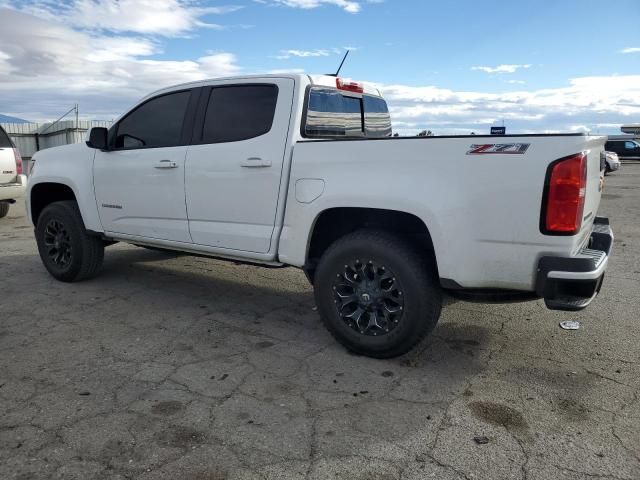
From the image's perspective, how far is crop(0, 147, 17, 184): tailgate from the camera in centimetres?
886

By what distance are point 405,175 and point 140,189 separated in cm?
256

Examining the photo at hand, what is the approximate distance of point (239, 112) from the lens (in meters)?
4.22

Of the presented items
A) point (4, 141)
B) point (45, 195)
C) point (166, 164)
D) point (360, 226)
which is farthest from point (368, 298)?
point (4, 141)

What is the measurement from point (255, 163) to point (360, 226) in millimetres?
884

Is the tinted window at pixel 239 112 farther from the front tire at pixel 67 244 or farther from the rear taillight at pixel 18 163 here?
the rear taillight at pixel 18 163

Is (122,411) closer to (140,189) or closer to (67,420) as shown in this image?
(67,420)

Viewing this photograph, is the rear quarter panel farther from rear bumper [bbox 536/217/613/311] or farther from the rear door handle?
the rear door handle

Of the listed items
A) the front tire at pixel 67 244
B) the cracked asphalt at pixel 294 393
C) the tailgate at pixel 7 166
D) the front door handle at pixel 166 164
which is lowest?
the cracked asphalt at pixel 294 393

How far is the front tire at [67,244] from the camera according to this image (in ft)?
17.4

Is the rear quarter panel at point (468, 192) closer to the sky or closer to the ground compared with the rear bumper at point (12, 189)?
closer to the sky

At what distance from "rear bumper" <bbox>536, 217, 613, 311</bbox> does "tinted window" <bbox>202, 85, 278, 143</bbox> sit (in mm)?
2158

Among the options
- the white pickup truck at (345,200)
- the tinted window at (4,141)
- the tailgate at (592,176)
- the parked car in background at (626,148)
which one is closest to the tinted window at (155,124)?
the white pickup truck at (345,200)

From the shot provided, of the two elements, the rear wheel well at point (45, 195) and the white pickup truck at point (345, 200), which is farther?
the rear wheel well at point (45, 195)

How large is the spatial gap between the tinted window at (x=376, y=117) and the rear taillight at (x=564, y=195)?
7.45ft
